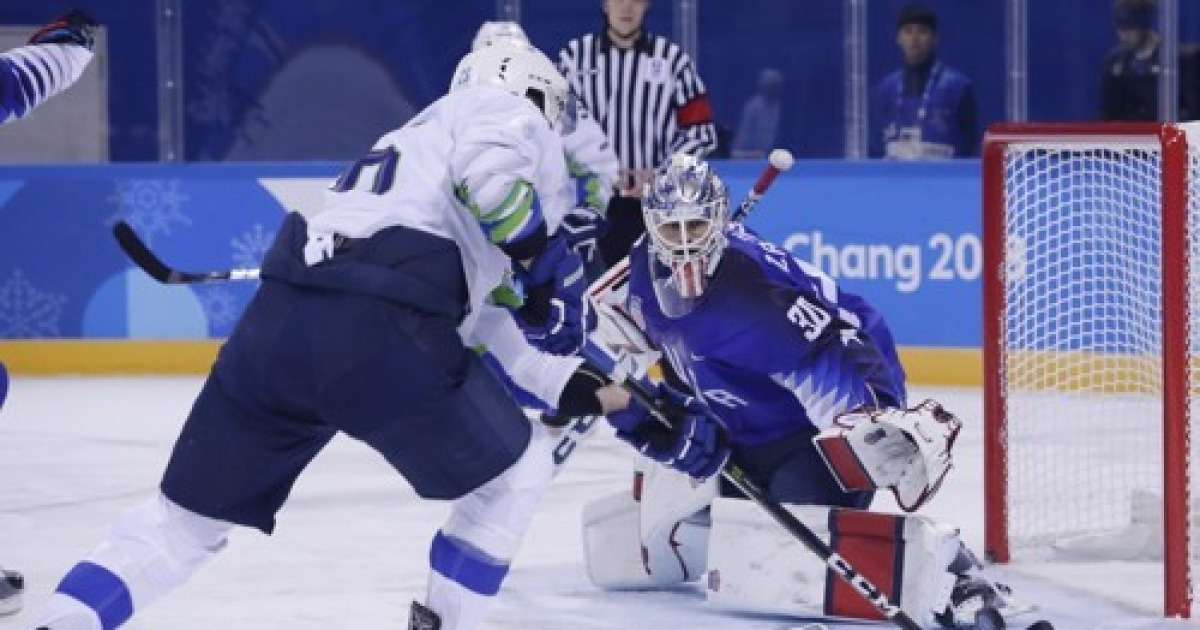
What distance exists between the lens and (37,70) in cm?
450

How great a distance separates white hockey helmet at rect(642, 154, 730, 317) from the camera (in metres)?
4.46

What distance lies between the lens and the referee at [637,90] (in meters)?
7.33

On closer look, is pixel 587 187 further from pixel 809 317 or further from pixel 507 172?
pixel 507 172

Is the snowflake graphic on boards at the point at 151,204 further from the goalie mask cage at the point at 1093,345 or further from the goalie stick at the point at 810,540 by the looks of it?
the goalie stick at the point at 810,540

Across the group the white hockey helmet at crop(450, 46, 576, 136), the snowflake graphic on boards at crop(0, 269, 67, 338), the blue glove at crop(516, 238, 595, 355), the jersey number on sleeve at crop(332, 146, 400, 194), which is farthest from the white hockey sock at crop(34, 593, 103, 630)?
the snowflake graphic on boards at crop(0, 269, 67, 338)

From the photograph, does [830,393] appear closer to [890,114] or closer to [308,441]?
[308,441]

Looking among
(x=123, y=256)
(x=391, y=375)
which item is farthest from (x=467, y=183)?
(x=123, y=256)

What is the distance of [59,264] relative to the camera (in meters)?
8.64

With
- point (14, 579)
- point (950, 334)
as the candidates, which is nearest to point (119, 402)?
point (950, 334)

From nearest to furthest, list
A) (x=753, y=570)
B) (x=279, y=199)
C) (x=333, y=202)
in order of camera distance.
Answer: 1. (x=333, y=202)
2. (x=753, y=570)
3. (x=279, y=199)

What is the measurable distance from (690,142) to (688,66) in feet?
0.73

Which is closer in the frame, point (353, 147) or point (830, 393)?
point (830, 393)

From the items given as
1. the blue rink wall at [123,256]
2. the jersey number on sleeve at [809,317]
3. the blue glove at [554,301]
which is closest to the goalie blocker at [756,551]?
the jersey number on sleeve at [809,317]

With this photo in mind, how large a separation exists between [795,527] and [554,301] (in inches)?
22.9
